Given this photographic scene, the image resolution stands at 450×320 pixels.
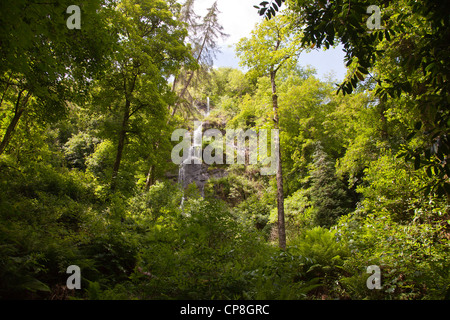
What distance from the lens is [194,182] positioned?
763cm

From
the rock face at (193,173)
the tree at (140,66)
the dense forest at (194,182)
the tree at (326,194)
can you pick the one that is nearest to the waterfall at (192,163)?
the rock face at (193,173)

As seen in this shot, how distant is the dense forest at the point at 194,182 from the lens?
2.71 m

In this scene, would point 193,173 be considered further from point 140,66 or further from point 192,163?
point 140,66

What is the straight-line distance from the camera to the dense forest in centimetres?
271

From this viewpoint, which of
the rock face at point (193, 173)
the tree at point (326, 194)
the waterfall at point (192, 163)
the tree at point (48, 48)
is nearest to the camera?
the tree at point (48, 48)

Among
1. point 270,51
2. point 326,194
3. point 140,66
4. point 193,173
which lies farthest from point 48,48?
point 193,173

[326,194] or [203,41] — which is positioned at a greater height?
[203,41]

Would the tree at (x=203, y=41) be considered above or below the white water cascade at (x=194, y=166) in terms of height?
above

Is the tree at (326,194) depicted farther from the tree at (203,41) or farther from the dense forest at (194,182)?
the tree at (203,41)

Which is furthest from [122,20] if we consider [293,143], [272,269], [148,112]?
[293,143]

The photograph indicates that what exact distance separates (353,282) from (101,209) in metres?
8.01

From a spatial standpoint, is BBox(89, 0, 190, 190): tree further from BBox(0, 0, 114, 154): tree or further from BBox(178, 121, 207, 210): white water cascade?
BBox(178, 121, 207, 210): white water cascade

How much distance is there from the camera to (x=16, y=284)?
115 inches

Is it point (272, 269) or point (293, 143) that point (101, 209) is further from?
point (293, 143)
